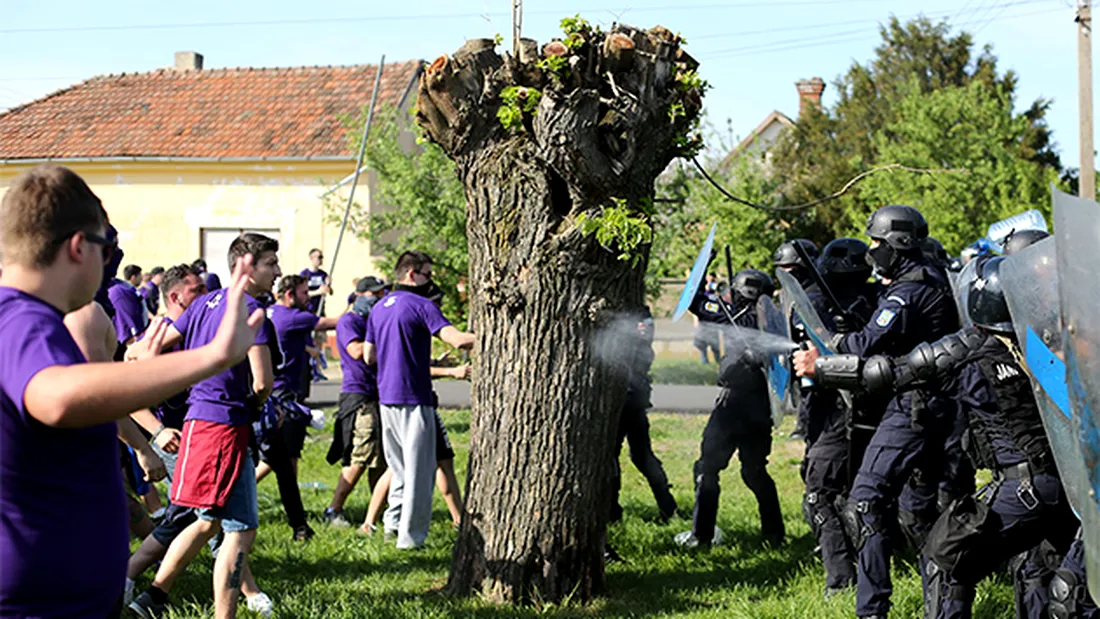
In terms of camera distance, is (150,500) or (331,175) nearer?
(150,500)

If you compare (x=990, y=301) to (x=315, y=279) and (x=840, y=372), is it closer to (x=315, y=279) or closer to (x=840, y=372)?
(x=840, y=372)

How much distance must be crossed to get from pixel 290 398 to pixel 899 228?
14.3 ft

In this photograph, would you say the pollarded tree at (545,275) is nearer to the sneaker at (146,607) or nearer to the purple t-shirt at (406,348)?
the purple t-shirt at (406,348)

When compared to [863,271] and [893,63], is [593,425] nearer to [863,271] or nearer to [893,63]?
[863,271]

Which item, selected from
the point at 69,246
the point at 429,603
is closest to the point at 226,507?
the point at 429,603

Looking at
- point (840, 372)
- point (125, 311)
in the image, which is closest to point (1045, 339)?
point (840, 372)

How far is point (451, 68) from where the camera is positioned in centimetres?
580

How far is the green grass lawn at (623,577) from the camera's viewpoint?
5785 mm

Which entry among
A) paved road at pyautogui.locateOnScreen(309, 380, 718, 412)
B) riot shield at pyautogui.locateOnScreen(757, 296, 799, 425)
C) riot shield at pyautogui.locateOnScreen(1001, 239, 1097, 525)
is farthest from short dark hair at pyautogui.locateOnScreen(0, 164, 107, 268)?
paved road at pyautogui.locateOnScreen(309, 380, 718, 412)

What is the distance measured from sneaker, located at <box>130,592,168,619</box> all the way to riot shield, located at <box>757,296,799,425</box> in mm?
3863

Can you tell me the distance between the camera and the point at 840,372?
5484 mm

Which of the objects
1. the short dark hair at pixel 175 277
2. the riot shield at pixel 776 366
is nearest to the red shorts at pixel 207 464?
the short dark hair at pixel 175 277

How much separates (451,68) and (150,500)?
14.1 ft

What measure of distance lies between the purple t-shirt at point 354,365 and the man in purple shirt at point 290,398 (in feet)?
1.11
